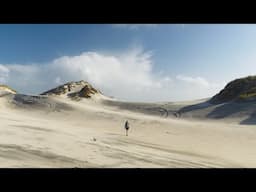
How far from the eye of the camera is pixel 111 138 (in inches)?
588

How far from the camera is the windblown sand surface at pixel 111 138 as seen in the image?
7715 mm

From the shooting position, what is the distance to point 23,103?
3541 centimetres

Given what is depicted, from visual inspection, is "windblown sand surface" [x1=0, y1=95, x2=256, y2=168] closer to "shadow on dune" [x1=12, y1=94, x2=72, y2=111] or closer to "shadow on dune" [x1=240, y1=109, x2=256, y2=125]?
"shadow on dune" [x1=12, y1=94, x2=72, y2=111]

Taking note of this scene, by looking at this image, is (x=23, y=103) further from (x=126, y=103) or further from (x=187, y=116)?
(x=187, y=116)

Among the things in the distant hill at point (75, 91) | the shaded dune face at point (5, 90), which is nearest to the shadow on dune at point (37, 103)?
the shaded dune face at point (5, 90)

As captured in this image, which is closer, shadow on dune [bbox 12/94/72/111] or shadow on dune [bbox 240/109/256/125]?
shadow on dune [bbox 240/109/256/125]

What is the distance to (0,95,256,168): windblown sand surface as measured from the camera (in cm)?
771

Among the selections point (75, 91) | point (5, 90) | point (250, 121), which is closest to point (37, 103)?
point (5, 90)

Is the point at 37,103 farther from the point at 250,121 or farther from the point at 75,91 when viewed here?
the point at 250,121

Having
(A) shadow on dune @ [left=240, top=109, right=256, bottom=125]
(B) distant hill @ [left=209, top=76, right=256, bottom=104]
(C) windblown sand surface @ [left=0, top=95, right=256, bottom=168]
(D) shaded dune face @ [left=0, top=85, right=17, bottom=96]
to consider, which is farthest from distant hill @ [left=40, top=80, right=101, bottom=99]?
(A) shadow on dune @ [left=240, top=109, right=256, bottom=125]

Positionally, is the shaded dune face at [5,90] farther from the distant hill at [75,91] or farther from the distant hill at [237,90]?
the distant hill at [237,90]

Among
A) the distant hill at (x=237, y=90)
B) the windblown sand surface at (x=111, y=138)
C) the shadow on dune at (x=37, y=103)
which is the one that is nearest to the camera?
the windblown sand surface at (x=111, y=138)
